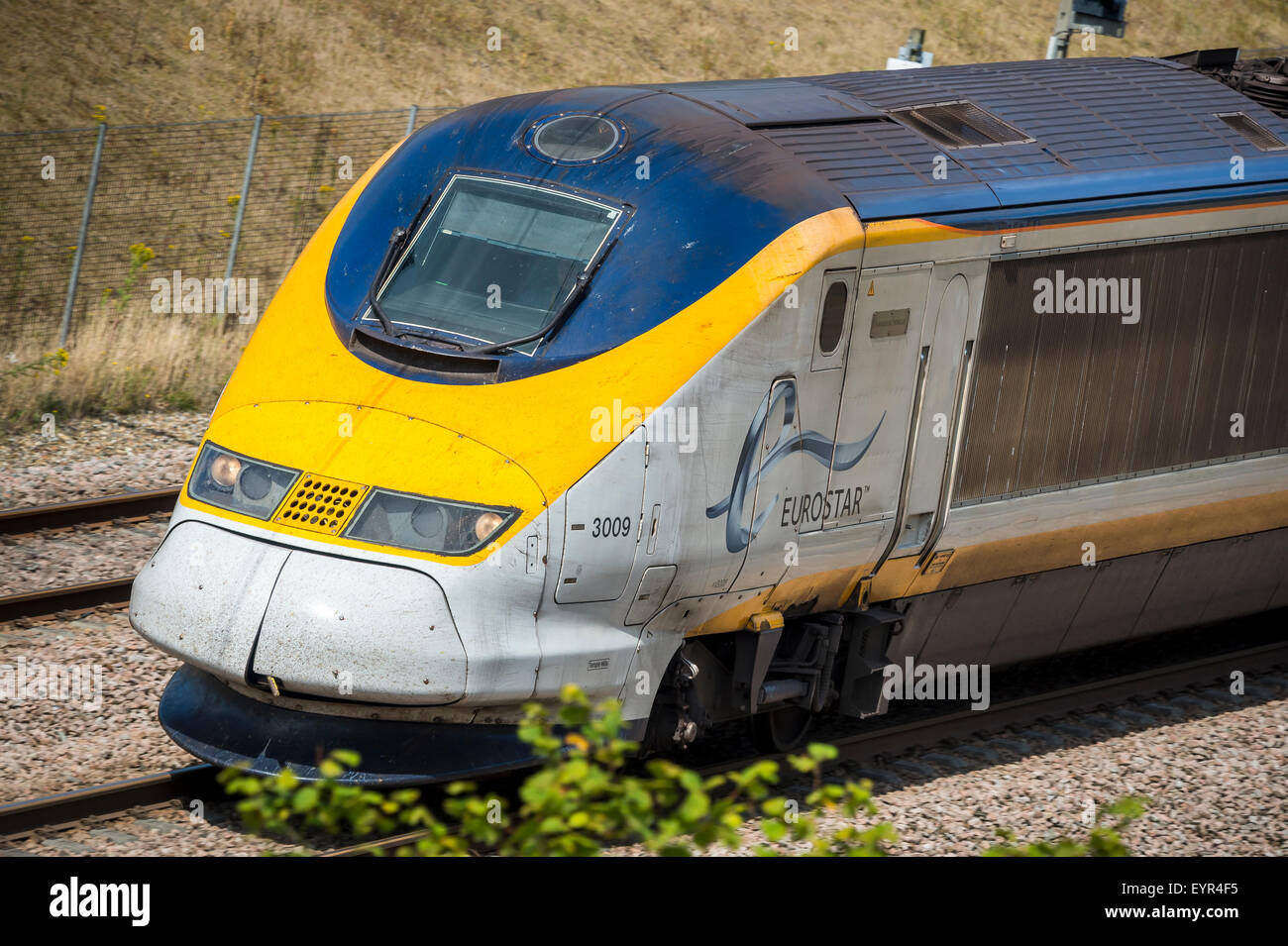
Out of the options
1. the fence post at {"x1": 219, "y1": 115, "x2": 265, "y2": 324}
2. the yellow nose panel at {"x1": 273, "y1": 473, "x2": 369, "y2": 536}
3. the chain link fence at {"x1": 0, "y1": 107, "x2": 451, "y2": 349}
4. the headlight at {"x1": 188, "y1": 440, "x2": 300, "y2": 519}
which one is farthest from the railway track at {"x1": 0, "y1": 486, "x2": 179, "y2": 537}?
the chain link fence at {"x1": 0, "y1": 107, "x2": 451, "y2": 349}

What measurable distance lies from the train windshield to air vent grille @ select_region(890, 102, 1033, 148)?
2.09m

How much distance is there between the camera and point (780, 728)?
8.16 metres

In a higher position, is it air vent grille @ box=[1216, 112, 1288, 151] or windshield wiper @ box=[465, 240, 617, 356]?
air vent grille @ box=[1216, 112, 1288, 151]

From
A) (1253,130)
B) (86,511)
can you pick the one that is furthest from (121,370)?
(1253,130)

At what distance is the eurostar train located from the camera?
6.44 meters

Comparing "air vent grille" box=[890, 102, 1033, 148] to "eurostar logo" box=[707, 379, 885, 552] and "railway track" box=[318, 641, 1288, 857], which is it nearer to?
"eurostar logo" box=[707, 379, 885, 552]

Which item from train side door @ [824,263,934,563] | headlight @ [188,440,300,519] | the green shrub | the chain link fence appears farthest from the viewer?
the chain link fence

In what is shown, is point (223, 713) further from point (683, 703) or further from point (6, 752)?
point (683, 703)

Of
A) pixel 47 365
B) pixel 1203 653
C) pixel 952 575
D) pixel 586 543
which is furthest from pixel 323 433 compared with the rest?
pixel 47 365

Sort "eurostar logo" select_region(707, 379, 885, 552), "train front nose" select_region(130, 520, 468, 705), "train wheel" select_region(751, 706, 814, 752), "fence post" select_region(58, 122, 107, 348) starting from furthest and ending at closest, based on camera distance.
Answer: "fence post" select_region(58, 122, 107, 348) < "train wheel" select_region(751, 706, 814, 752) < "eurostar logo" select_region(707, 379, 885, 552) < "train front nose" select_region(130, 520, 468, 705)

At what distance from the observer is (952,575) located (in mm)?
8203

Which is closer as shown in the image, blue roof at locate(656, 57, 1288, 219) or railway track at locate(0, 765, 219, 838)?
railway track at locate(0, 765, 219, 838)

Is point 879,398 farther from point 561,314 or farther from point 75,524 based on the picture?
point 75,524

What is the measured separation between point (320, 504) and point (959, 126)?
13.4 feet
